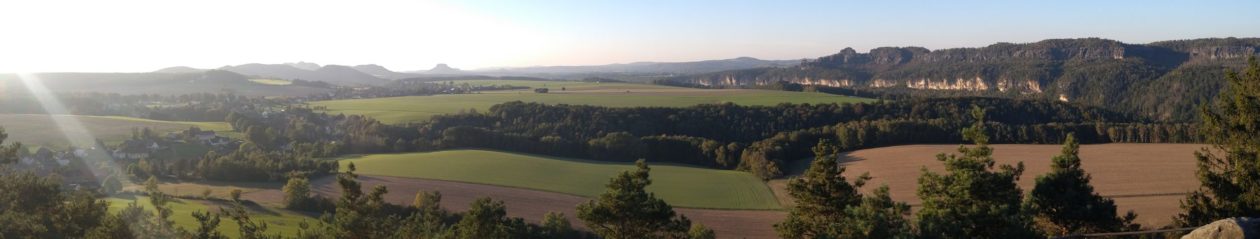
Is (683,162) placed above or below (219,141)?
below

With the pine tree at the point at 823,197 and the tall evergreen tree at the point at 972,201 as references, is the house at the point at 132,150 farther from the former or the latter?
the tall evergreen tree at the point at 972,201

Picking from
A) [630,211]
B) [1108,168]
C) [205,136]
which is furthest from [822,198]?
[205,136]

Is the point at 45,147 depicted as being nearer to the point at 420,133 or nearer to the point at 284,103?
the point at 420,133

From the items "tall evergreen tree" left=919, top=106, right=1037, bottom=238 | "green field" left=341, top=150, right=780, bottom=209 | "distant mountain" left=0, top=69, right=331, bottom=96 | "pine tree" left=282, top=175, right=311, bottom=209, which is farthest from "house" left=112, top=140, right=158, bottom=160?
"distant mountain" left=0, top=69, right=331, bottom=96

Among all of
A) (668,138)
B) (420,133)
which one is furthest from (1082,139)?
(420,133)

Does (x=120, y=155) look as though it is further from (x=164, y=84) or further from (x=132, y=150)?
(x=164, y=84)

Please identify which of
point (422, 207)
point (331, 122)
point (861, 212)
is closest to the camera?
point (861, 212)
